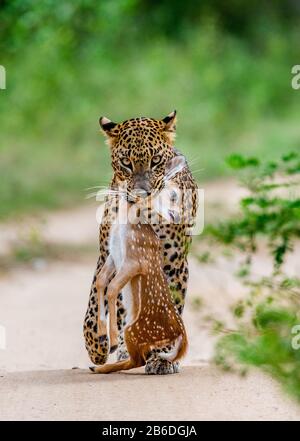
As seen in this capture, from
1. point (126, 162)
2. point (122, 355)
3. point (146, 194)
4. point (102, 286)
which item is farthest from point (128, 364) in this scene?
point (126, 162)

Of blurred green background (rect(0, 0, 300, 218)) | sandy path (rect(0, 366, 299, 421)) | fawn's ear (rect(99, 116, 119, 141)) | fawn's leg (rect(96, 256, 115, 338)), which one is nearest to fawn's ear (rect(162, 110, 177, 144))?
fawn's ear (rect(99, 116, 119, 141))

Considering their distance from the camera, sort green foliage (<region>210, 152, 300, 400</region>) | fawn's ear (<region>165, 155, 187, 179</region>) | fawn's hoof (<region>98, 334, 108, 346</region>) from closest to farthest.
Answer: green foliage (<region>210, 152, 300, 400</region>) → fawn's hoof (<region>98, 334, 108, 346</region>) → fawn's ear (<region>165, 155, 187, 179</region>)

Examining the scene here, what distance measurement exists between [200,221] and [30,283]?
4.17 meters

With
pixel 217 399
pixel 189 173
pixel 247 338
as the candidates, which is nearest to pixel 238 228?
pixel 189 173

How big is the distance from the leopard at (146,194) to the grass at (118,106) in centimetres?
776

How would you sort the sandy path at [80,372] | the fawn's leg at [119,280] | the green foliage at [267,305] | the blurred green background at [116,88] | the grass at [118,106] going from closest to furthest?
the green foliage at [267,305] < the sandy path at [80,372] < the fawn's leg at [119,280] < the blurred green background at [116,88] < the grass at [118,106]

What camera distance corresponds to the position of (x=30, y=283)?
12.5 meters

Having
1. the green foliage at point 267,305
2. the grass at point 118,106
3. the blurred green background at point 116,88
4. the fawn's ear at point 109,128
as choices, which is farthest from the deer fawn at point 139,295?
the grass at point 118,106

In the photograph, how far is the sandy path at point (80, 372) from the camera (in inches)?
249

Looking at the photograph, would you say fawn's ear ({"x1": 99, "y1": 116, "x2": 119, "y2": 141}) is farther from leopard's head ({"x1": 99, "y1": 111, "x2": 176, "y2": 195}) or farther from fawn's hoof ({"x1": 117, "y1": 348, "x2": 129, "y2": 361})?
fawn's hoof ({"x1": 117, "y1": 348, "x2": 129, "y2": 361})

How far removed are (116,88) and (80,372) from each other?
1448 centimetres

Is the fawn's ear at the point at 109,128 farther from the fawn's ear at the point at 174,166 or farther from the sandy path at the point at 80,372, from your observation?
the sandy path at the point at 80,372

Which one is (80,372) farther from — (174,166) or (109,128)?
(109,128)

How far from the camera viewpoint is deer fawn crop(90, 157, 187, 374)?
23.8ft
